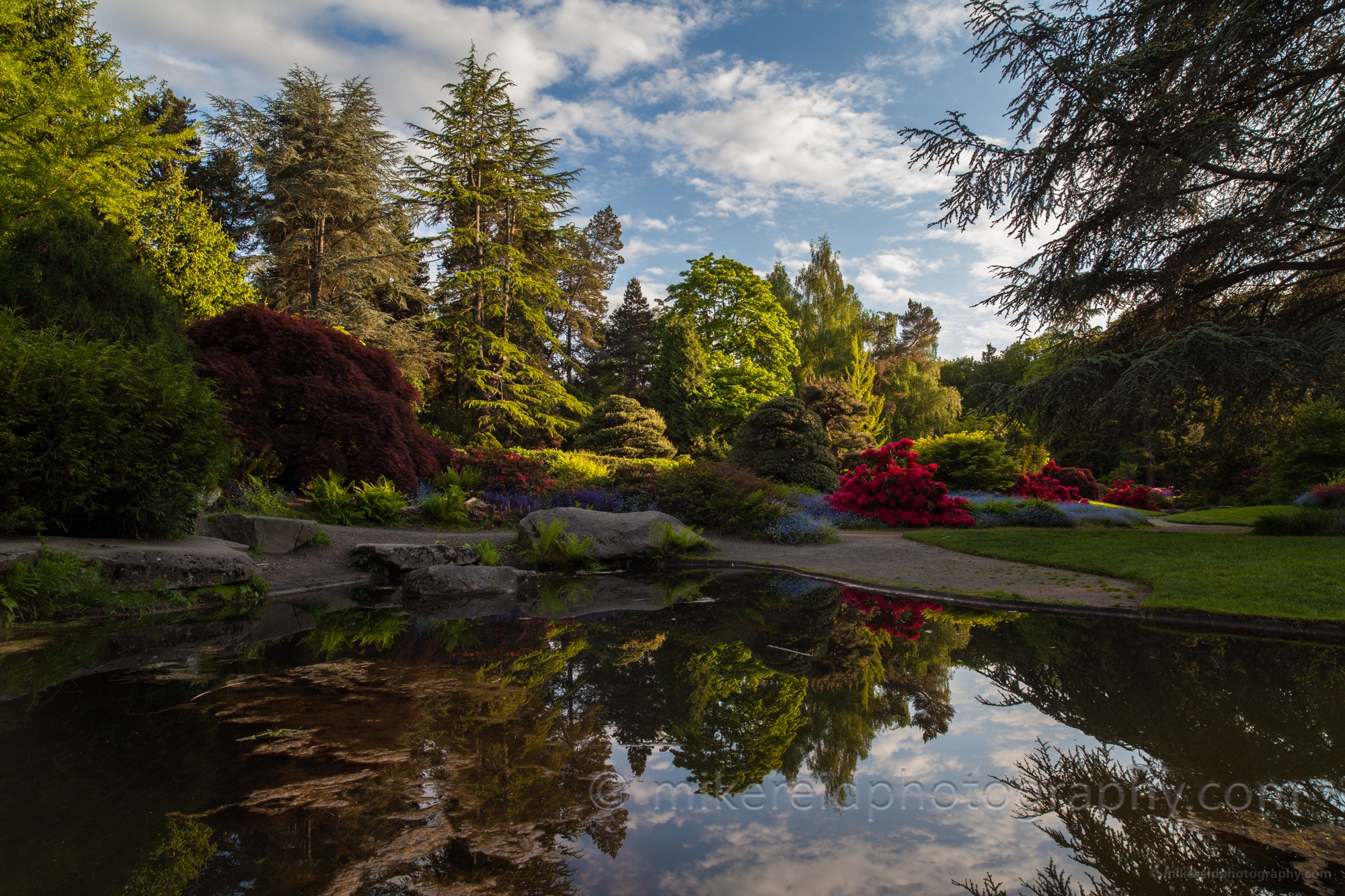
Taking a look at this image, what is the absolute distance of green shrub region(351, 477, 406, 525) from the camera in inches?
391

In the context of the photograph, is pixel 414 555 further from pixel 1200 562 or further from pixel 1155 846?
pixel 1200 562

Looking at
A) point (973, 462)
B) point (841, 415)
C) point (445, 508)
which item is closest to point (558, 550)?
point (445, 508)

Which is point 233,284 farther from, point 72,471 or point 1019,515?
point 1019,515

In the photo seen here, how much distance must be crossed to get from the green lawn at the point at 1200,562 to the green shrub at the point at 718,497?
8.44ft

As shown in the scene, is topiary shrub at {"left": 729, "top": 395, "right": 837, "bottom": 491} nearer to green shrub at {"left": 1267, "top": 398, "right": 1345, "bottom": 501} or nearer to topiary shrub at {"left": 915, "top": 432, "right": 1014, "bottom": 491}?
topiary shrub at {"left": 915, "top": 432, "right": 1014, "bottom": 491}

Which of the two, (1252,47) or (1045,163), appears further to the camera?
(1045,163)

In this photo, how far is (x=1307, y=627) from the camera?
15.2 ft

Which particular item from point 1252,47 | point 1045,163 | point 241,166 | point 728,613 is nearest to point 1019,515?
point 1045,163

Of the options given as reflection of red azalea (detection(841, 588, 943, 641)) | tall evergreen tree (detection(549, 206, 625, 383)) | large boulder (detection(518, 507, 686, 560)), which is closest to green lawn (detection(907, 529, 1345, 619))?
reflection of red azalea (detection(841, 588, 943, 641))

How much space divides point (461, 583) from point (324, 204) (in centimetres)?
1928

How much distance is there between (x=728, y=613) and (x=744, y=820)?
11.7ft

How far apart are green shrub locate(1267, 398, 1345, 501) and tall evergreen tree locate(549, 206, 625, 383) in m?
24.4

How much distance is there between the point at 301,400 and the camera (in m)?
10.5

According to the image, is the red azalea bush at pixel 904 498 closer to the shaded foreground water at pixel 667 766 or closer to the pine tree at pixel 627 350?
the shaded foreground water at pixel 667 766
